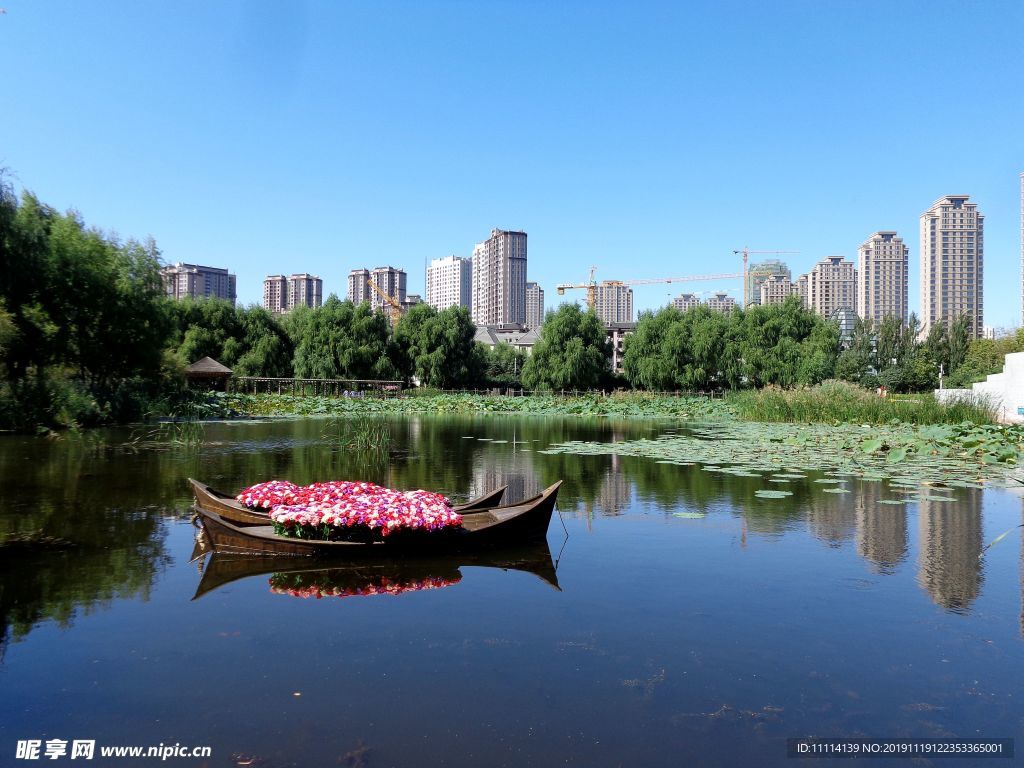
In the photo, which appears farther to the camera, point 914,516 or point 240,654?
point 914,516

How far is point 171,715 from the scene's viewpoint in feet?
12.0

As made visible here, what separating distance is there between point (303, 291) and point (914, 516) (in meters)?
161

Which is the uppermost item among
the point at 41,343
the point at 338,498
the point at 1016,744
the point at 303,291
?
the point at 303,291

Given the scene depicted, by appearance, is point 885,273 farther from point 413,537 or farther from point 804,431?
point 413,537

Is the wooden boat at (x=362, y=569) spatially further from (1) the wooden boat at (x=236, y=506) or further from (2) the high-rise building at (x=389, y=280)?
(2) the high-rise building at (x=389, y=280)

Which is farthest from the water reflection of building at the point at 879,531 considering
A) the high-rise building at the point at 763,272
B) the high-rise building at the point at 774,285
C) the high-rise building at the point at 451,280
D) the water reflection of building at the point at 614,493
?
the high-rise building at the point at 451,280

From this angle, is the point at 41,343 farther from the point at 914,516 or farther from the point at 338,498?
the point at 914,516

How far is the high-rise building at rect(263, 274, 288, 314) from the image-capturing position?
522 ft

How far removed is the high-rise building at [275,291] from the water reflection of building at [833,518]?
158966 millimetres

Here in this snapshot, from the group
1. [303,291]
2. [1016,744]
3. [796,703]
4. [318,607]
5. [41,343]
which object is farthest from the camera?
[303,291]

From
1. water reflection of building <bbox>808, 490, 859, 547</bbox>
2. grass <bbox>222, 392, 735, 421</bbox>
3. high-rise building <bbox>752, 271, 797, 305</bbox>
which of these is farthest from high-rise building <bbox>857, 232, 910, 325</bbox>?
water reflection of building <bbox>808, 490, 859, 547</bbox>

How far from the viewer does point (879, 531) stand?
8.13 meters

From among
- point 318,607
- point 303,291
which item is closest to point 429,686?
point 318,607

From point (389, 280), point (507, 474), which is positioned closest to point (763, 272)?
point (389, 280)
